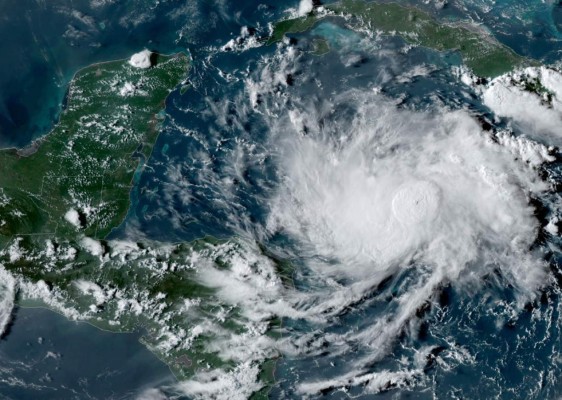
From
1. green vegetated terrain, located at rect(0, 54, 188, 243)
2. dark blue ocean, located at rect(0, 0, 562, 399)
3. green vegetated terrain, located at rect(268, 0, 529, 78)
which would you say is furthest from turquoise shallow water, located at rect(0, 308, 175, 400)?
green vegetated terrain, located at rect(268, 0, 529, 78)

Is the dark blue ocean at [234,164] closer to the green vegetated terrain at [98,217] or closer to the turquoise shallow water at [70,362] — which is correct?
the turquoise shallow water at [70,362]

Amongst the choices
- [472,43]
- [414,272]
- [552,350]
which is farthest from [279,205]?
[552,350]

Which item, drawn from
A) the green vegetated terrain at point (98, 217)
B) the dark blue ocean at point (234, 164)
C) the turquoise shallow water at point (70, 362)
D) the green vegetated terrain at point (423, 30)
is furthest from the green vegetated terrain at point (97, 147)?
the green vegetated terrain at point (423, 30)

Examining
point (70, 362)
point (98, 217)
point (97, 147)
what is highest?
point (97, 147)

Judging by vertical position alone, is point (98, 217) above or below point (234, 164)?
below

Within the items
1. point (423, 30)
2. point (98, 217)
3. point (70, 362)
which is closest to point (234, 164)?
point (98, 217)

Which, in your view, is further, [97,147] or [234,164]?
[97,147]

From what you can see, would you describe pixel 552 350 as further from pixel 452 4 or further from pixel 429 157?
pixel 452 4

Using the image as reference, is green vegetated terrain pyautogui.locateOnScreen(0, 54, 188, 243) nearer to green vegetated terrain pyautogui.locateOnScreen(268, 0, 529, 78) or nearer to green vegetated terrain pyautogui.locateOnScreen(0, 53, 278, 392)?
green vegetated terrain pyautogui.locateOnScreen(0, 53, 278, 392)

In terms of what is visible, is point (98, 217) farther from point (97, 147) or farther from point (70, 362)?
point (70, 362)
